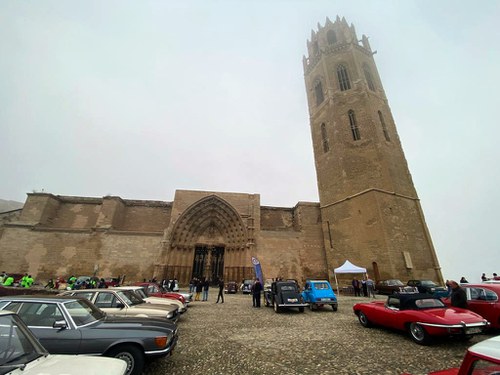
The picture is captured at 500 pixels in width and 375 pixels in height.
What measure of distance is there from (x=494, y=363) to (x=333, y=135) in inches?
844

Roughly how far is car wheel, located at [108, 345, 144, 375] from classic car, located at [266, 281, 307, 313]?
661 centimetres

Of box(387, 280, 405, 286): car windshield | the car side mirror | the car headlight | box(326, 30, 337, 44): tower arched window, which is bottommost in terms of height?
the car headlight

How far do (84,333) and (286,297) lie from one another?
7.41m

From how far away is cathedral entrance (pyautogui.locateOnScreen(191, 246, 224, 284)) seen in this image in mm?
20469

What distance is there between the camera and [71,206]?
2091cm

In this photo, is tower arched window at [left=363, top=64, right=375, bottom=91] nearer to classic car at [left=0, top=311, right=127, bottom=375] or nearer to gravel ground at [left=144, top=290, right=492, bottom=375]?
gravel ground at [left=144, top=290, right=492, bottom=375]

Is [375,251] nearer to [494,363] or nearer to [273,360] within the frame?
[273,360]

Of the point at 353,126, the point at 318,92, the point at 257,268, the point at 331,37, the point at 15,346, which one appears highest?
the point at 331,37

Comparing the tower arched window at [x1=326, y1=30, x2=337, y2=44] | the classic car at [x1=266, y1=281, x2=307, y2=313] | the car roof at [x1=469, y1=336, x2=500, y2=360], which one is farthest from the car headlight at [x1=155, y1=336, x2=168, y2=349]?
the tower arched window at [x1=326, y1=30, x2=337, y2=44]

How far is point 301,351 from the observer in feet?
14.8

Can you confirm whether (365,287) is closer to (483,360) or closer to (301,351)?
(301,351)

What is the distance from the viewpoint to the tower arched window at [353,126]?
2019 centimetres

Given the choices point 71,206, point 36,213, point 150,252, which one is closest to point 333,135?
point 150,252

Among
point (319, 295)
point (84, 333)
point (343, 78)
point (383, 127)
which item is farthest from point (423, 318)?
point (343, 78)
